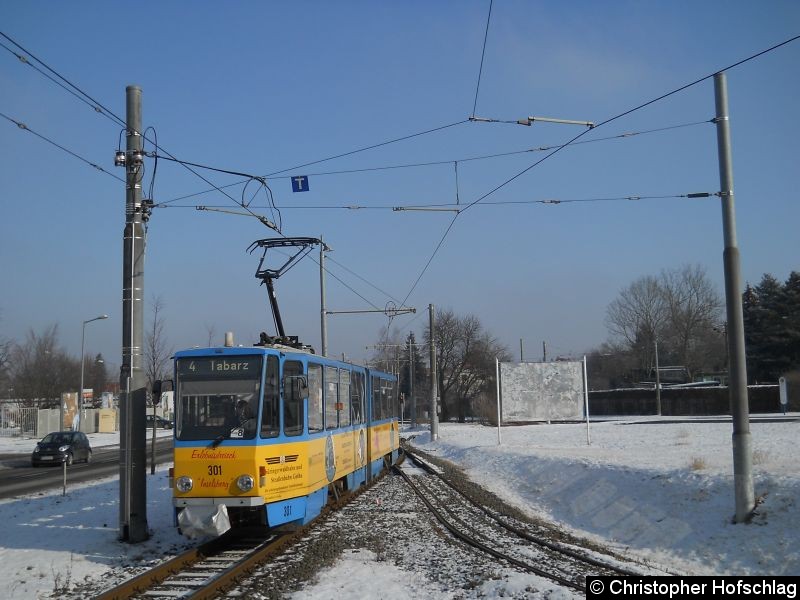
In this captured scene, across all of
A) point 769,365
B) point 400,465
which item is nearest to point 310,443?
point 400,465

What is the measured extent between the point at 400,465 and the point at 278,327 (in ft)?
39.6

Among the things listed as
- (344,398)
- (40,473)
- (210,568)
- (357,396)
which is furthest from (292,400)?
(40,473)

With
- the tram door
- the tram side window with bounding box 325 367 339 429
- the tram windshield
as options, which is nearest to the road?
the tram door

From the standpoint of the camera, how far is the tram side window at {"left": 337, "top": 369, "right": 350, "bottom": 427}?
14688mm

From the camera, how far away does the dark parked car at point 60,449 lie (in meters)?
31.4

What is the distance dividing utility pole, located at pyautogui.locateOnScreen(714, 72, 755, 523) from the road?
57.7ft

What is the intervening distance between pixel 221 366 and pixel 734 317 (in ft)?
25.8

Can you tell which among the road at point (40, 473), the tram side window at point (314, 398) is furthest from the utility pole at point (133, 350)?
the road at point (40, 473)

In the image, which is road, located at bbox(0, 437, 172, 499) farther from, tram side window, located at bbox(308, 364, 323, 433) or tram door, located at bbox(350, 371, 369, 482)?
tram side window, located at bbox(308, 364, 323, 433)

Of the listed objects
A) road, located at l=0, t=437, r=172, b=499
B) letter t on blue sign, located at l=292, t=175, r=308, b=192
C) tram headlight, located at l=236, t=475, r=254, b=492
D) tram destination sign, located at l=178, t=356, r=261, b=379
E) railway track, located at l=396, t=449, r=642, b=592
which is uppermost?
letter t on blue sign, located at l=292, t=175, r=308, b=192

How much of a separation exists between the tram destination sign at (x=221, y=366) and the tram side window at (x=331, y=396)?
9.59 ft

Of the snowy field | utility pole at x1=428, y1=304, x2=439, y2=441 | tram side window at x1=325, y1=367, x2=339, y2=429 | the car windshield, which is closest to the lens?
→ the snowy field

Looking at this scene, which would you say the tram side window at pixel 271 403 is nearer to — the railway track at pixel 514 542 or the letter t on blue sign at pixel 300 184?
the railway track at pixel 514 542

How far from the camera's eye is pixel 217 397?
35.0 ft
